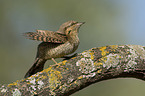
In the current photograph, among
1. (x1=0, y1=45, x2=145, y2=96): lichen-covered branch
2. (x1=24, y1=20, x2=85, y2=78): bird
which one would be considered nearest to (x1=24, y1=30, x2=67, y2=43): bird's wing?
(x1=24, y1=20, x2=85, y2=78): bird

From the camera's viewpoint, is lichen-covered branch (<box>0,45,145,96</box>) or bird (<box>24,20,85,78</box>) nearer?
lichen-covered branch (<box>0,45,145,96</box>)

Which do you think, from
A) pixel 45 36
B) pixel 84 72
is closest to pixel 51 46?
pixel 45 36

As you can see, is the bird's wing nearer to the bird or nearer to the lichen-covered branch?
the bird

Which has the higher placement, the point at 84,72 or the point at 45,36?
the point at 45,36

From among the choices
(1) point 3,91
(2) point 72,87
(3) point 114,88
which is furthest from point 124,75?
(3) point 114,88

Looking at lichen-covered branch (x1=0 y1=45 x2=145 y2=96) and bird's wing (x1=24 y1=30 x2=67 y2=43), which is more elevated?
bird's wing (x1=24 y1=30 x2=67 y2=43)

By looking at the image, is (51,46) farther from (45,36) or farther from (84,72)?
(84,72)

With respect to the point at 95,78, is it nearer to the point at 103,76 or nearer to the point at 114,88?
the point at 103,76

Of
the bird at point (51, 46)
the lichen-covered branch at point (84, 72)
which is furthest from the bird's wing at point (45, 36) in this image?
the lichen-covered branch at point (84, 72)
